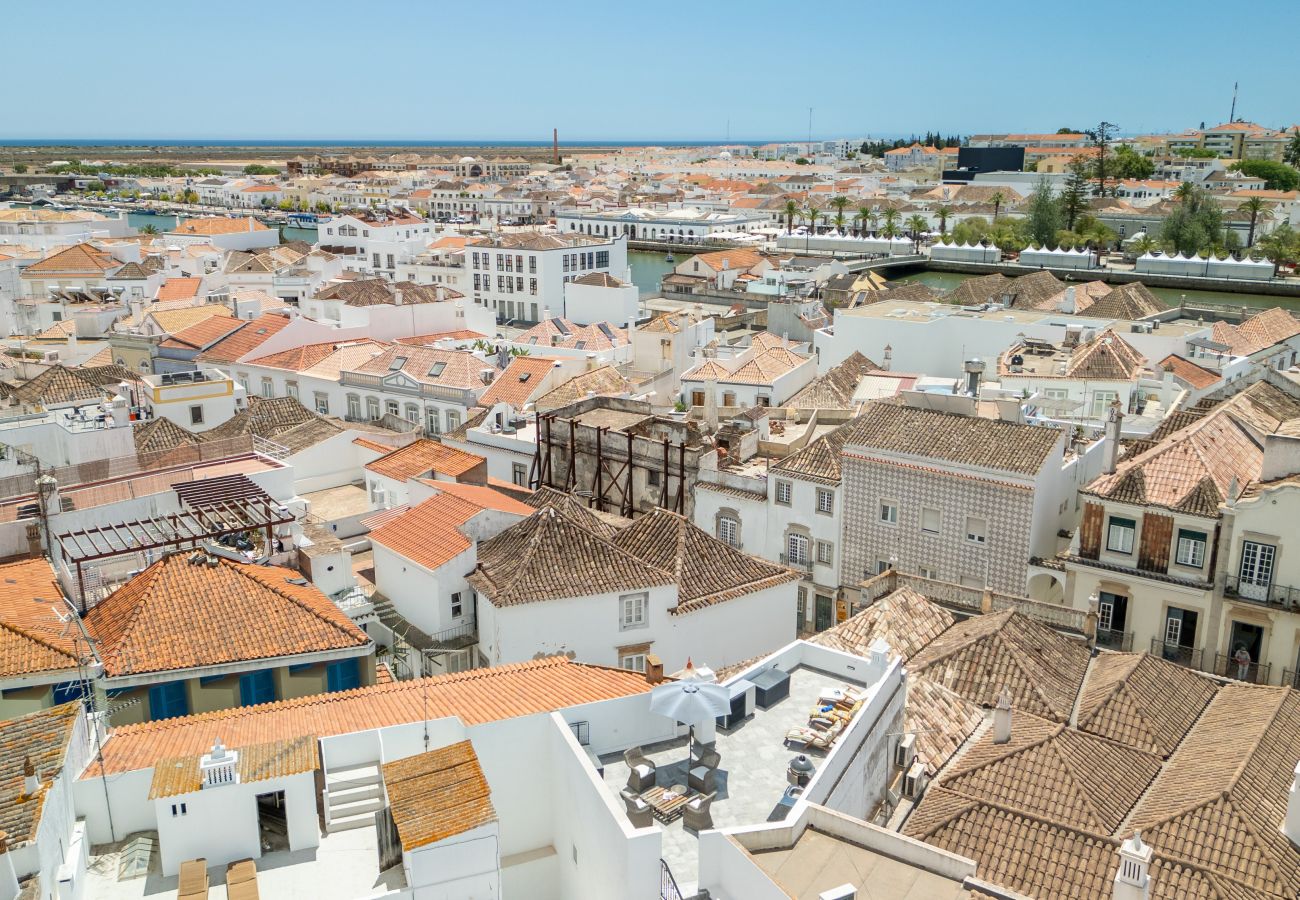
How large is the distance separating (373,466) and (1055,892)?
21459 mm

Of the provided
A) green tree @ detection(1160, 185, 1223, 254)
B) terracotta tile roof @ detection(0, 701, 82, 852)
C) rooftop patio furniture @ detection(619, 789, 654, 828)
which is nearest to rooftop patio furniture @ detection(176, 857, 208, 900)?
terracotta tile roof @ detection(0, 701, 82, 852)

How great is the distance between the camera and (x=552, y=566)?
72.3 feet

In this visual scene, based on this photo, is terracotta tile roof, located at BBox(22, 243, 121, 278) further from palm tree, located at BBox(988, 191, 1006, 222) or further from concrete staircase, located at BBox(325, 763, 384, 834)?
palm tree, located at BBox(988, 191, 1006, 222)

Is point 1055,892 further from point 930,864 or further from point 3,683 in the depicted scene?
point 3,683

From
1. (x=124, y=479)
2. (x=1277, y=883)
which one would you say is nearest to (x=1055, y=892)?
(x=1277, y=883)

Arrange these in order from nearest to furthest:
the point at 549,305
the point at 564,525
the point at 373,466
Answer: the point at 564,525
the point at 373,466
the point at 549,305

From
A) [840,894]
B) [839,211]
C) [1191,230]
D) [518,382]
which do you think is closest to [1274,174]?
[1191,230]

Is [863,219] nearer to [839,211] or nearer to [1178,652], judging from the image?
[839,211]

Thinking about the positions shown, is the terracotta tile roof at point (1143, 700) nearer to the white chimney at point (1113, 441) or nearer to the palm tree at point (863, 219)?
the white chimney at point (1113, 441)

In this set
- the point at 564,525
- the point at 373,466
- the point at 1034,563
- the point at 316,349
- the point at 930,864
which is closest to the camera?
the point at 930,864

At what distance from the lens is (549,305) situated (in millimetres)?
69938

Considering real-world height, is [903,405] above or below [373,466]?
above

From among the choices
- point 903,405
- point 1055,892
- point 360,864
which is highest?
point 903,405

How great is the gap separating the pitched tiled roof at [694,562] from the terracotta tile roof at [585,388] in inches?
480
